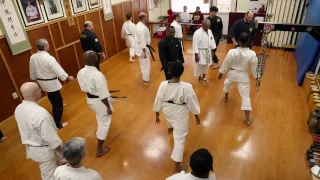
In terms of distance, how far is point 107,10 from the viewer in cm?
624

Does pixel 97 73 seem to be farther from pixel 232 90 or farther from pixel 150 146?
pixel 232 90

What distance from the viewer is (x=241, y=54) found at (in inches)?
126

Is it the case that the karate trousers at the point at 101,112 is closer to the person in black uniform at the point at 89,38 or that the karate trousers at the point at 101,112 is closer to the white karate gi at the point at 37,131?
the white karate gi at the point at 37,131

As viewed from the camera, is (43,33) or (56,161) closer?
(56,161)

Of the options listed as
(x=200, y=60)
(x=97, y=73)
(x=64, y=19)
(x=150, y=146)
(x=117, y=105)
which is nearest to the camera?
(x=97, y=73)

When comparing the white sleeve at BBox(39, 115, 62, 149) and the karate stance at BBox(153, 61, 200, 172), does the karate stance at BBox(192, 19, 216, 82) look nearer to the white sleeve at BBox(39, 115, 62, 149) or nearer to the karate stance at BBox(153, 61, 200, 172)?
the karate stance at BBox(153, 61, 200, 172)

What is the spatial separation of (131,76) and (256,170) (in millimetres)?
3686

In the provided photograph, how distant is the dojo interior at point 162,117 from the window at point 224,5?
82.7 inches

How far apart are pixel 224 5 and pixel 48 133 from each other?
8.17 m

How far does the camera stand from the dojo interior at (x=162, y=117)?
2.85 meters

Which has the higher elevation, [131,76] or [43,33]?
[43,33]

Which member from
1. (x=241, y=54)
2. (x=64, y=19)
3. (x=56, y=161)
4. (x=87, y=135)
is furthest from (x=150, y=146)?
(x=64, y=19)

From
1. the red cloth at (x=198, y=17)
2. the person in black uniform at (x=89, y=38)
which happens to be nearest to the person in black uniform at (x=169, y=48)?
the person in black uniform at (x=89, y=38)

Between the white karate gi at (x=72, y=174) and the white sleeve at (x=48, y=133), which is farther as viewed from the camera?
the white sleeve at (x=48, y=133)
